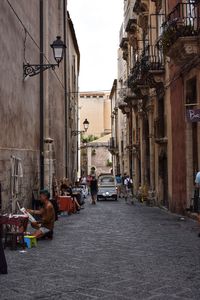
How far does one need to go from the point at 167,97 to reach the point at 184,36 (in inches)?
247

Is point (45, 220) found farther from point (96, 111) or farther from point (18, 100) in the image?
point (96, 111)

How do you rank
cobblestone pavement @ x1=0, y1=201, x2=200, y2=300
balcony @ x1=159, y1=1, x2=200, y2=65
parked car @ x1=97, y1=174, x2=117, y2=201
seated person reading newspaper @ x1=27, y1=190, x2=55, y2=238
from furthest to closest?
parked car @ x1=97, y1=174, x2=117, y2=201, balcony @ x1=159, y1=1, x2=200, y2=65, seated person reading newspaper @ x1=27, y1=190, x2=55, y2=238, cobblestone pavement @ x1=0, y1=201, x2=200, y2=300

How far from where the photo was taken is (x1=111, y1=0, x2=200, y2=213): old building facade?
1545cm

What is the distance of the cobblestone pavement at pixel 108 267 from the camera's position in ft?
20.8

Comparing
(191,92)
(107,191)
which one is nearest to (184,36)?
(191,92)

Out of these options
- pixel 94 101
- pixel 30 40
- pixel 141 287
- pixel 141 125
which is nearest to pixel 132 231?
pixel 141 287

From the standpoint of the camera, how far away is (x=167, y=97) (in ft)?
68.5

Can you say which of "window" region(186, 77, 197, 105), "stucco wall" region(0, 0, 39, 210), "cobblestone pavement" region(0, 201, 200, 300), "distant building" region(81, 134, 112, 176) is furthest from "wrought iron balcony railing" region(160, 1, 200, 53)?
"distant building" region(81, 134, 112, 176)

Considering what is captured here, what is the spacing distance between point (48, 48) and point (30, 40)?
4239 mm

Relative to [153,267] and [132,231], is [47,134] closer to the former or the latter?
[132,231]

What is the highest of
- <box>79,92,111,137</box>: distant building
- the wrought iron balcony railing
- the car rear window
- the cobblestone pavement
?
<box>79,92,111,137</box>: distant building

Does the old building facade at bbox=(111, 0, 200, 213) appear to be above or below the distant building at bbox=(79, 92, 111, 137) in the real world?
below

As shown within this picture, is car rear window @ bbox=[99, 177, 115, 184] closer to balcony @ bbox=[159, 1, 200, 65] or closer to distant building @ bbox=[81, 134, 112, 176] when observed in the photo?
balcony @ bbox=[159, 1, 200, 65]

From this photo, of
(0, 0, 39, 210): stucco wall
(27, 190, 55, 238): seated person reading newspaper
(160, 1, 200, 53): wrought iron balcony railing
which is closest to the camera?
(27, 190, 55, 238): seated person reading newspaper
